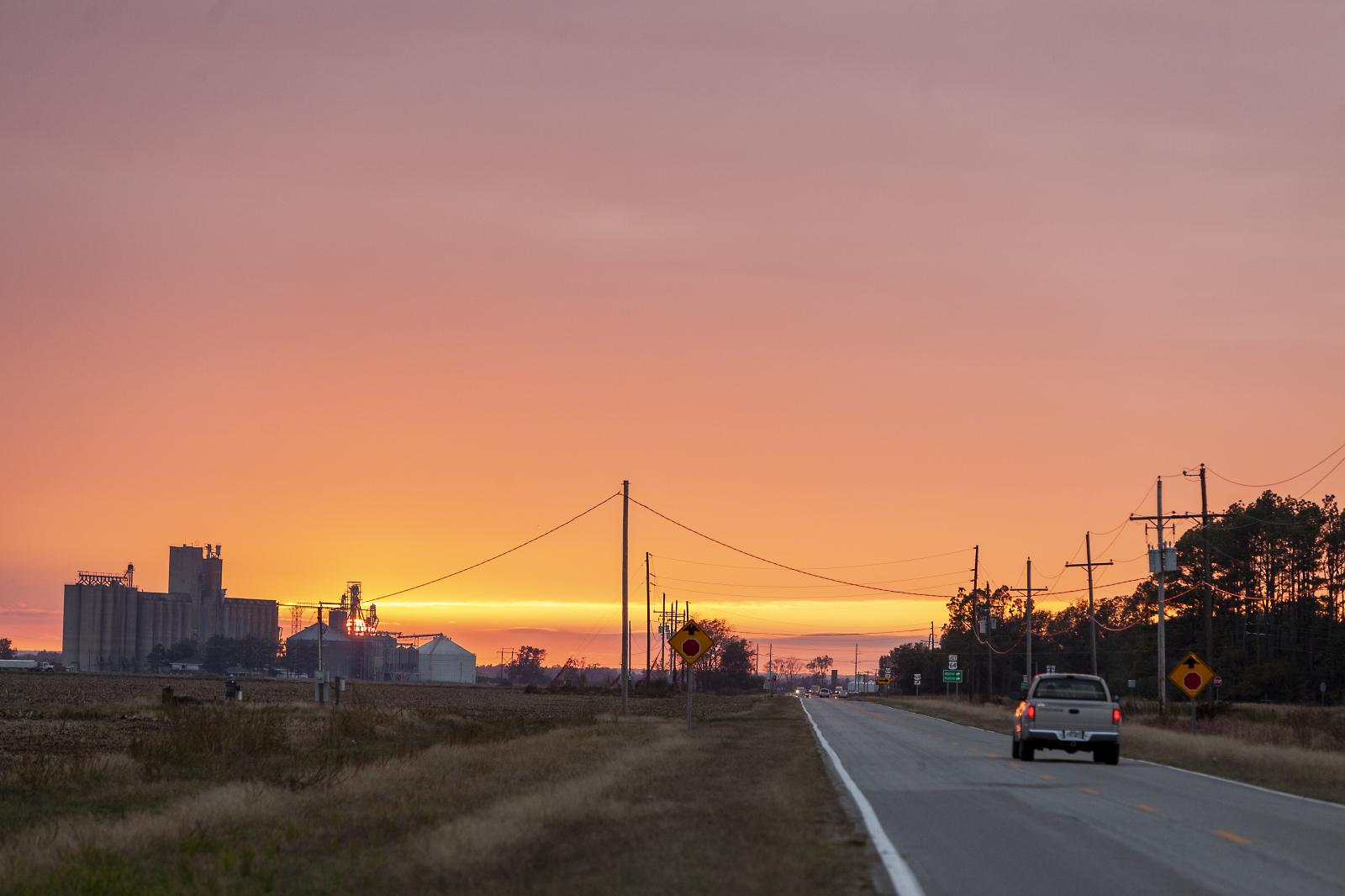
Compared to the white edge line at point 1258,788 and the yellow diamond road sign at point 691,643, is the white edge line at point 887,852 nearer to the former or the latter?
the white edge line at point 1258,788

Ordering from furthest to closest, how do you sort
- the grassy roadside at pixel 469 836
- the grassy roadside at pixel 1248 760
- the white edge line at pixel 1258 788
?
1. the grassy roadside at pixel 1248 760
2. the white edge line at pixel 1258 788
3. the grassy roadside at pixel 469 836

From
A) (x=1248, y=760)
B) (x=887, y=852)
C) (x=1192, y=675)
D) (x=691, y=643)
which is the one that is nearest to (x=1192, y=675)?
(x=1192, y=675)

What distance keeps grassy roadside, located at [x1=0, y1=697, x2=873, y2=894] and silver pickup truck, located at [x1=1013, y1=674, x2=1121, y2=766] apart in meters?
7.94

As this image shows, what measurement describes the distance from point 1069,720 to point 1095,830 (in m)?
14.7

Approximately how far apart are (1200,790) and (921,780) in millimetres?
4550

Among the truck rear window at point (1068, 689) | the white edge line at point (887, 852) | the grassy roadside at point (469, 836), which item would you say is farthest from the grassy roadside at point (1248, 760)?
the grassy roadside at point (469, 836)

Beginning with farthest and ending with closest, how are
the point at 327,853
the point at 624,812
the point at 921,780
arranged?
1. the point at 921,780
2. the point at 624,812
3. the point at 327,853

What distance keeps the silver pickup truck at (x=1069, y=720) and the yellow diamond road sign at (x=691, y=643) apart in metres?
10.8

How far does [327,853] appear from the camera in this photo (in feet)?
46.3

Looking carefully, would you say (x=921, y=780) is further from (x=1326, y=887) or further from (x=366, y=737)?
(x=366, y=737)

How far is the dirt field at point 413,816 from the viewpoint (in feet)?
40.4

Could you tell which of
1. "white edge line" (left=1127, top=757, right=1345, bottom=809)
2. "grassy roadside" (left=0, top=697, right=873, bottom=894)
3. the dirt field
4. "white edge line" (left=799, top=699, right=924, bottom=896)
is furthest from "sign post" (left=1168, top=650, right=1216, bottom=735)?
"white edge line" (left=799, top=699, right=924, bottom=896)

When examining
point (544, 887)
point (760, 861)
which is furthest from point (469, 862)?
point (760, 861)

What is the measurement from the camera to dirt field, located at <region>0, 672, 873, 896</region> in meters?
12.3
